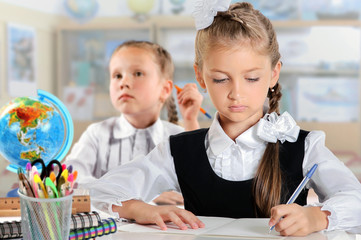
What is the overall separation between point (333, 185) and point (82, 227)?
580mm

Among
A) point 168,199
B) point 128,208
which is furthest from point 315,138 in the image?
point 168,199

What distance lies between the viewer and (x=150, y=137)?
2371 mm

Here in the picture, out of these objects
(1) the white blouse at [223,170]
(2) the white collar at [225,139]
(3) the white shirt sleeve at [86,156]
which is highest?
(2) the white collar at [225,139]

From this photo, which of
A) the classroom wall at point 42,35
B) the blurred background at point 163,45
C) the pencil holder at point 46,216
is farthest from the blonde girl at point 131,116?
the classroom wall at point 42,35

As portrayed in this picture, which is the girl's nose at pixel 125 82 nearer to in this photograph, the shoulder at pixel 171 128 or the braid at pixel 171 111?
the shoulder at pixel 171 128

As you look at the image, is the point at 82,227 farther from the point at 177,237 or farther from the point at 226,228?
the point at 226,228

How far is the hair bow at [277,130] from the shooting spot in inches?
53.0

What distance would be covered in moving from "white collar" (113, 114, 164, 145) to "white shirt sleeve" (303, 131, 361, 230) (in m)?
1.09

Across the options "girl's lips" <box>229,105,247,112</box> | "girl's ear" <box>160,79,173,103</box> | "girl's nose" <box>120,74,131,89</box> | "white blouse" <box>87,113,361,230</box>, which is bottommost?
"white blouse" <box>87,113,361,230</box>

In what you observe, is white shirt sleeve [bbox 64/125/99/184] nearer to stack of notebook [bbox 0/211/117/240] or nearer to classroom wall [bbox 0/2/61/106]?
stack of notebook [bbox 0/211/117/240]

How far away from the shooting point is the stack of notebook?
0.98 metres

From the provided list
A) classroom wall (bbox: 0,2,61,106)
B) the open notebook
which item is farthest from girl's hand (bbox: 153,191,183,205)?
classroom wall (bbox: 0,2,61,106)

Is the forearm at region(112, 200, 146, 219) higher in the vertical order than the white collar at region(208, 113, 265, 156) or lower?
lower

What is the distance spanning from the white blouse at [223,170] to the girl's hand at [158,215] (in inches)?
1.6
